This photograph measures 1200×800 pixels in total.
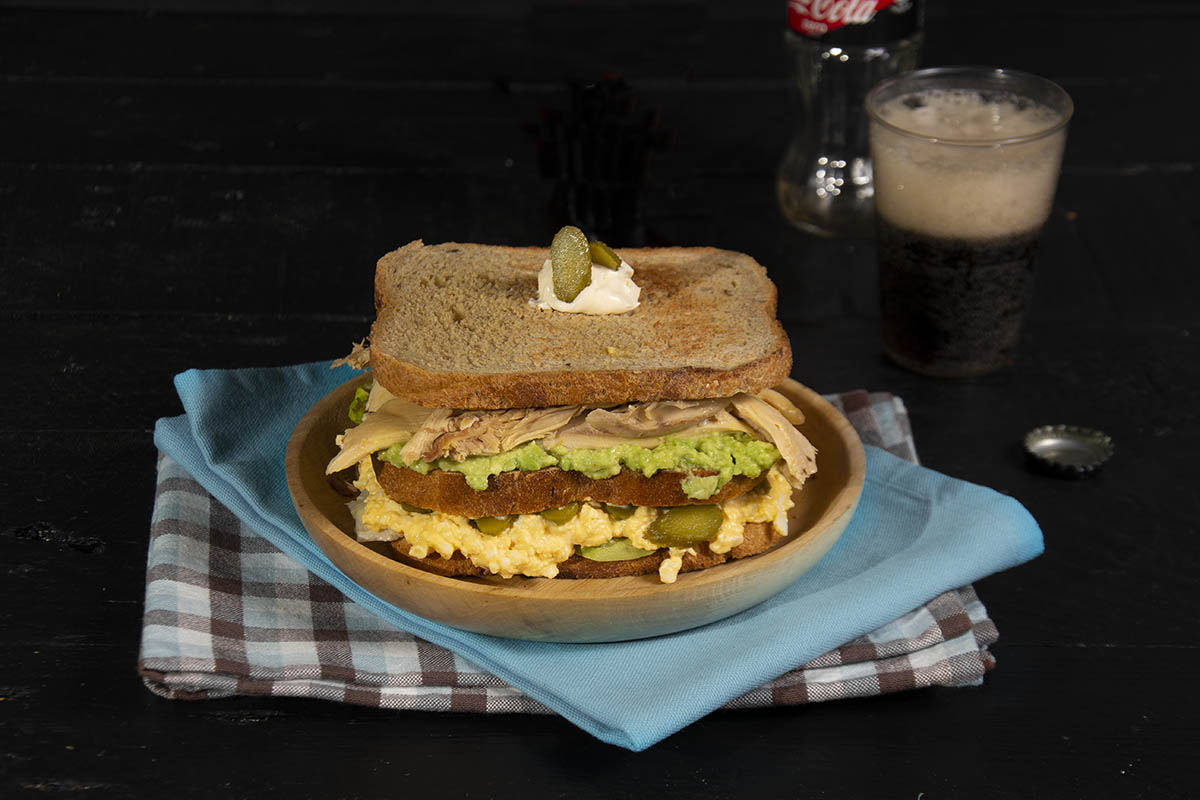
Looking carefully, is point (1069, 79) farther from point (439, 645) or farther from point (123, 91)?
point (439, 645)

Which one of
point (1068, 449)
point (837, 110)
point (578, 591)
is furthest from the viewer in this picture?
point (837, 110)

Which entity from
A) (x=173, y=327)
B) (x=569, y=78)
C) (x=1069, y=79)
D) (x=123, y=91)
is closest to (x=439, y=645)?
(x=173, y=327)

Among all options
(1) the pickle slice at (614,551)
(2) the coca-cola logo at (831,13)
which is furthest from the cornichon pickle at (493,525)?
(2) the coca-cola logo at (831,13)

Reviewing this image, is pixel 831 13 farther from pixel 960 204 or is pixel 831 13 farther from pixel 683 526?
pixel 683 526

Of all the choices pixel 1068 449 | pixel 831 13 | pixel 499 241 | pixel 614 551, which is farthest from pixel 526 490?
pixel 831 13

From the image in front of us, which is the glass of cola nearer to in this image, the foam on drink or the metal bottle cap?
the foam on drink

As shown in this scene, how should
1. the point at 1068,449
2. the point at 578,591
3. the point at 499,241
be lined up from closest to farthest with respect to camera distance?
the point at 578,591, the point at 1068,449, the point at 499,241

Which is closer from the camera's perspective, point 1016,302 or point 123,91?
point 1016,302

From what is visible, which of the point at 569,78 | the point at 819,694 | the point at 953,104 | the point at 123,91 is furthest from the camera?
the point at 123,91
